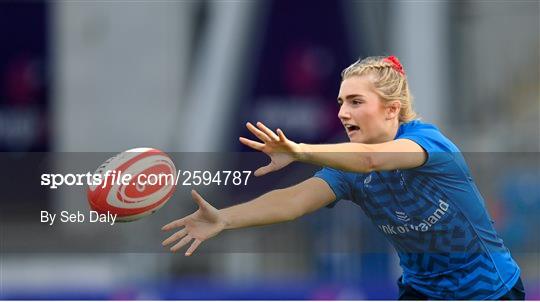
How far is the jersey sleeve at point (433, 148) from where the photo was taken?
17.7 feet

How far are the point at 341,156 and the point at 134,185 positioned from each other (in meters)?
1.18

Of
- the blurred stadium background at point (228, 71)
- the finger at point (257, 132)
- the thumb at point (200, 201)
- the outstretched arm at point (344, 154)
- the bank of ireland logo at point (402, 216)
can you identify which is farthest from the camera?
the blurred stadium background at point (228, 71)

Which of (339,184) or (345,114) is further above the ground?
(345,114)

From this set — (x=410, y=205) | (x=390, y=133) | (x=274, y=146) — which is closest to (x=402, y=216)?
(x=410, y=205)

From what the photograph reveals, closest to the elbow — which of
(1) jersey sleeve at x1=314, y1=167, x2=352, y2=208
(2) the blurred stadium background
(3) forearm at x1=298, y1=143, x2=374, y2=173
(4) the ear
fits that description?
(3) forearm at x1=298, y1=143, x2=374, y2=173

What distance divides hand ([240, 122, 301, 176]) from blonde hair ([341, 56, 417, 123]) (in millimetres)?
639

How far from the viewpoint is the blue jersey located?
549 centimetres

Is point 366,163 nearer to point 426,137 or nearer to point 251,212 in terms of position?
point 426,137

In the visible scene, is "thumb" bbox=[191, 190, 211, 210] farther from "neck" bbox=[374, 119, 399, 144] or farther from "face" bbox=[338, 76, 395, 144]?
"neck" bbox=[374, 119, 399, 144]

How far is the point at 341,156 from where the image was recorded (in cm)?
512

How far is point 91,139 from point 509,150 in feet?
16.5

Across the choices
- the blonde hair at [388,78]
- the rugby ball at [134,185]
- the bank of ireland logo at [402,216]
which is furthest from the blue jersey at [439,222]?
the rugby ball at [134,185]

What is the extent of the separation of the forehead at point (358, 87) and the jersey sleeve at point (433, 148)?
25cm

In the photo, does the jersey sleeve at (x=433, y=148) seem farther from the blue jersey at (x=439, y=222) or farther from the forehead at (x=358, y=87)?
the forehead at (x=358, y=87)
